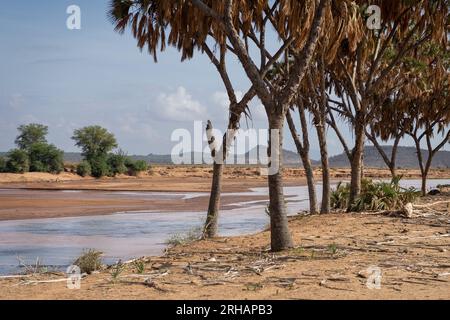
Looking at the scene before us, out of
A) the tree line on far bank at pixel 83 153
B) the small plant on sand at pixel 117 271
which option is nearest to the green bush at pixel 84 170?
the tree line on far bank at pixel 83 153

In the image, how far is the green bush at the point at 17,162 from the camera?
60188mm

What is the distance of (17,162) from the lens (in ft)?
198

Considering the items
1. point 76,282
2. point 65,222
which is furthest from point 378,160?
point 76,282

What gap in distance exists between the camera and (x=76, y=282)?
9602mm

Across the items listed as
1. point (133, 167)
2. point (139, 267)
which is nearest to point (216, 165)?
point (139, 267)

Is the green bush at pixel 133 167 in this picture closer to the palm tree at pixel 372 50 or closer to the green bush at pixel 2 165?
the green bush at pixel 2 165

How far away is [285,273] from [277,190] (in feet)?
7.33

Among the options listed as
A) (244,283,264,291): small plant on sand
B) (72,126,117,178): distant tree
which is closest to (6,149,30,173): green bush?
(72,126,117,178): distant tree

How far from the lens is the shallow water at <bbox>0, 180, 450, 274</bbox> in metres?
14.6

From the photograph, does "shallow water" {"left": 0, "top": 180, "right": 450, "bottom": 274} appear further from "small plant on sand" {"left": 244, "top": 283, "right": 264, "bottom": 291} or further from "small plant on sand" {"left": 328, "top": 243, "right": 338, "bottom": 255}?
"small plant on sand" {"left": 244, "top": 283, "right": 264, "bottom": 291}

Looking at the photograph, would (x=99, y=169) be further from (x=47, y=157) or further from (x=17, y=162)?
(x=17, y=162)

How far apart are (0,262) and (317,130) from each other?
9.75m

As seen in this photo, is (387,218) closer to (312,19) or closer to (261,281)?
(312,19)

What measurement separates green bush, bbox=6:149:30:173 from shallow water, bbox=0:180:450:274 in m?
36.6
